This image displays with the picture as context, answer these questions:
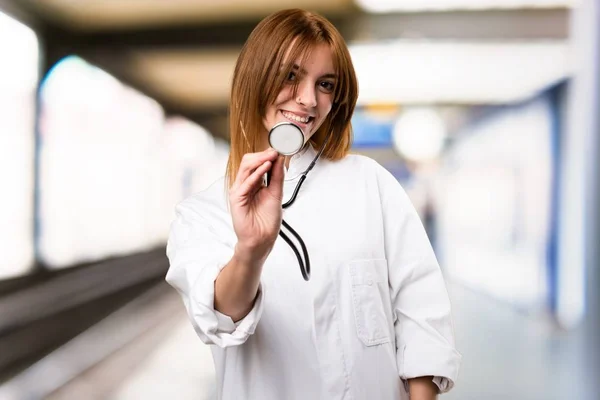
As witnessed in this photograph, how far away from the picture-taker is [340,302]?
125cm

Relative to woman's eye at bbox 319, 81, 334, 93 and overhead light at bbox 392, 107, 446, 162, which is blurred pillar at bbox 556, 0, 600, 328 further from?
woman's eye at bbox 319, 81, 334, 93

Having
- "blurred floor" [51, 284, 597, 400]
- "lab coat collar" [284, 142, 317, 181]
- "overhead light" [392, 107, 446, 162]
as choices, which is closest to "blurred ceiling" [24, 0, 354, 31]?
"overhead light" [392, 107, 446, 162]

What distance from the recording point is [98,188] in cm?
723

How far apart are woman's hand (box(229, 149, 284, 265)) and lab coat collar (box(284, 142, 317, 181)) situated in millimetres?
291

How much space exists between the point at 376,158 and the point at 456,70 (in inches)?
46.6

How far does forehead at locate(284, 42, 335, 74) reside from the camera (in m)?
1.21

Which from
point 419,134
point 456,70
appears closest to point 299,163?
point 456,70

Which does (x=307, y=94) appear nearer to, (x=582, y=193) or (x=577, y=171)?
(x=582, y=193)

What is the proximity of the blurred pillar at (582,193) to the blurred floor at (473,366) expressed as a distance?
9.9 inches

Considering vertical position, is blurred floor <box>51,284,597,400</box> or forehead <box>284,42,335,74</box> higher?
forehead <box>284,42,335,74</box>

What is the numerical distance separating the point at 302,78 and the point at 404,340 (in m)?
0.51

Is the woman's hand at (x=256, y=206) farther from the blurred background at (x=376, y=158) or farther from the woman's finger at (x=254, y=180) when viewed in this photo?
the blurred background at (x=376, y=158)

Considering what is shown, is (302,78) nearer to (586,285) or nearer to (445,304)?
(445,304)

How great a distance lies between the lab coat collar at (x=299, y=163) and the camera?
1.36 m
